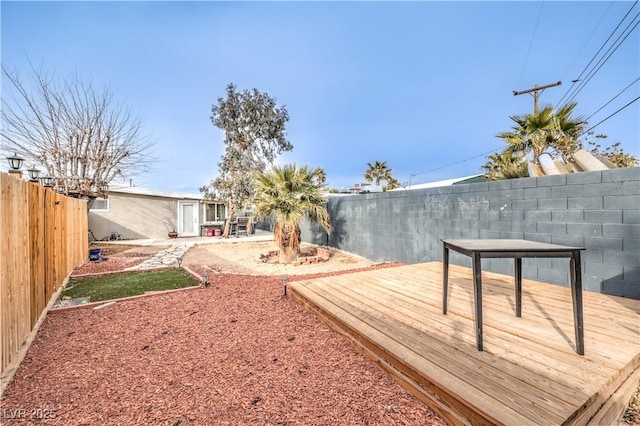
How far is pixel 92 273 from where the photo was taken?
5.68 m

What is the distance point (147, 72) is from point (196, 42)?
7.46 feet

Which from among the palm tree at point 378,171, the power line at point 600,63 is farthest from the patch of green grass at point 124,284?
the palm tree at point 378,171

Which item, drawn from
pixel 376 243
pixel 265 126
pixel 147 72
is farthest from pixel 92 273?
pixel 265 126

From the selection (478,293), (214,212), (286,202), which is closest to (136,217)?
(214,212)

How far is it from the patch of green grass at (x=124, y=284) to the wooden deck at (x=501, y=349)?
10.1 ft

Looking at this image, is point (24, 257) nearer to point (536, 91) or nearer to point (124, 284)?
point (124, 284)

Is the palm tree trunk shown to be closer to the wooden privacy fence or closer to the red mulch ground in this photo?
the wooden privacy fence

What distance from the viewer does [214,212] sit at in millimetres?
16219

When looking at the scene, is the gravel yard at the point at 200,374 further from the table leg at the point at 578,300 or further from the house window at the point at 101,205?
the house window at the point at 101,205

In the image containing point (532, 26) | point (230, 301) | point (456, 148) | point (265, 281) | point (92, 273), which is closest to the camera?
point (230, 301)

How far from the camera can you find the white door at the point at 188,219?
14.6 metres

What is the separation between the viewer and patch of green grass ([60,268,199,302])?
421 cm

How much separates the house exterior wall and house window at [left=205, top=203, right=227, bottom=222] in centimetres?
178

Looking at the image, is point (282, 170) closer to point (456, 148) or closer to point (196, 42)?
point (196, 42)
